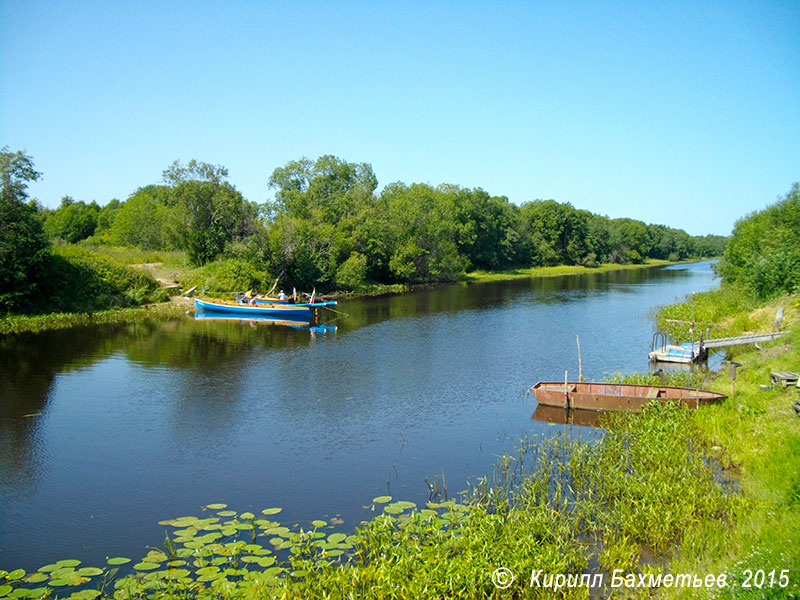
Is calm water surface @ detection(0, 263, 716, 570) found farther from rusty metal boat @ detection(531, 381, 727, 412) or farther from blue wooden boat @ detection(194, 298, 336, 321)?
blue wooden boat @ detection(194, 298, 336, 321)

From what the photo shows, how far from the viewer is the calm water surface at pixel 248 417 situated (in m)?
13.2

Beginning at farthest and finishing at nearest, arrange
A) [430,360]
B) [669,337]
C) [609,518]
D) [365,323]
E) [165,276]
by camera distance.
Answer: [165,276] → [365,323] → [669,337] → [430,360] → [609,518]

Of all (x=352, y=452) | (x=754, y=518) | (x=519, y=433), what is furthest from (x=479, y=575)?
(x=519, y=433)

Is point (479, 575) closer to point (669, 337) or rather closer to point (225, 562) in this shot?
point (225, 562)

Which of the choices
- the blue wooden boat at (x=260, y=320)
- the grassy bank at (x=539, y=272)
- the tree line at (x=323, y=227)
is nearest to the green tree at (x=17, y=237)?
the tree line at (x=323, y=227)

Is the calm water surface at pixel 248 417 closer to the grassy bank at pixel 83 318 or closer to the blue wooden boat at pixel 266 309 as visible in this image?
Result: the grassy bank at pixel 83 318

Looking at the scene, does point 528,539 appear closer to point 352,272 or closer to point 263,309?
point 263,309

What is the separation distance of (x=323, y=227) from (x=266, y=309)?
18344 mm

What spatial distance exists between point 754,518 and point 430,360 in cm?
1858

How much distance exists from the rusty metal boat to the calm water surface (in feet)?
3.44

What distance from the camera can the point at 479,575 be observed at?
9281 millimetres

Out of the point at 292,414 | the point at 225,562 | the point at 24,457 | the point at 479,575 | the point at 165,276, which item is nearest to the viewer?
the point at 479,575

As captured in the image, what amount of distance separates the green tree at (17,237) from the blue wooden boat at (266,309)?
39.5 feet

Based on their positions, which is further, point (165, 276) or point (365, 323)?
point (165, 276)
